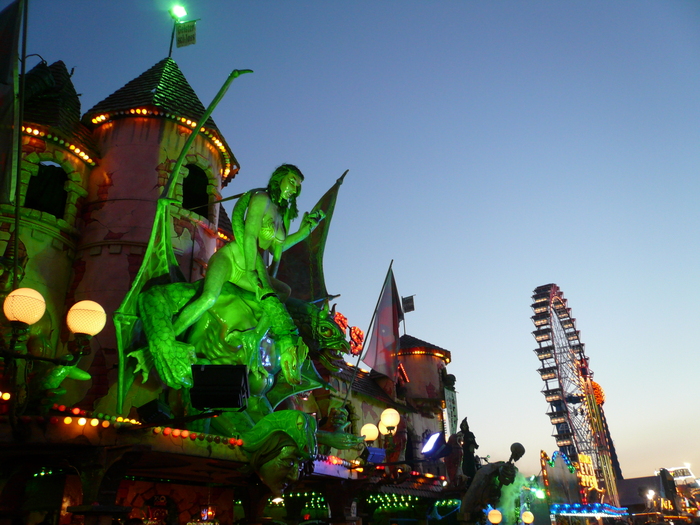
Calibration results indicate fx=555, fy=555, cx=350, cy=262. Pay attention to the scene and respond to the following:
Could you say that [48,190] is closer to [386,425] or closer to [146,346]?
[146,346]

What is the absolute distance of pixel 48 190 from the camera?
1529 cm

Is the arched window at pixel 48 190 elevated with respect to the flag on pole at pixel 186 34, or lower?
lower

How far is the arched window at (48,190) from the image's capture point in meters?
15.1

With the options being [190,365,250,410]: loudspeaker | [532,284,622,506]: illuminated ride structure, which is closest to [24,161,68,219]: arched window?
[190,365,250,410]: loudspeaker

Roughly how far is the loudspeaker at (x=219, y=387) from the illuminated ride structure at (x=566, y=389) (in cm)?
4890

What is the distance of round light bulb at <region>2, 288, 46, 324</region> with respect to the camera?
7.02 meters

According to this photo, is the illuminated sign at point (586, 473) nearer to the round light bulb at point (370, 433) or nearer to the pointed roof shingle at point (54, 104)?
the round light bulb at point (370, 433)

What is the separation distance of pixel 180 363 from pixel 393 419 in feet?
15.4

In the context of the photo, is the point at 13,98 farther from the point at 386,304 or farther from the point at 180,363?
the point at 386,304

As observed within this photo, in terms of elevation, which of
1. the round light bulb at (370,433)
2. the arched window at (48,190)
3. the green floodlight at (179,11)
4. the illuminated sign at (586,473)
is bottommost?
the illuminated sign at (586,473)

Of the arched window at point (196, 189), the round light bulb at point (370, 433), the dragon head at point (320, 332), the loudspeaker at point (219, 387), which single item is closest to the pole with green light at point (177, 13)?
the arched window at point (196, 189)

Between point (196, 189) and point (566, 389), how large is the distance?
149 ft

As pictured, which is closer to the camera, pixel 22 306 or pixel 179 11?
pixel 22 306

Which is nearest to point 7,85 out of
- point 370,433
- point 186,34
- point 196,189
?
point 196,189
